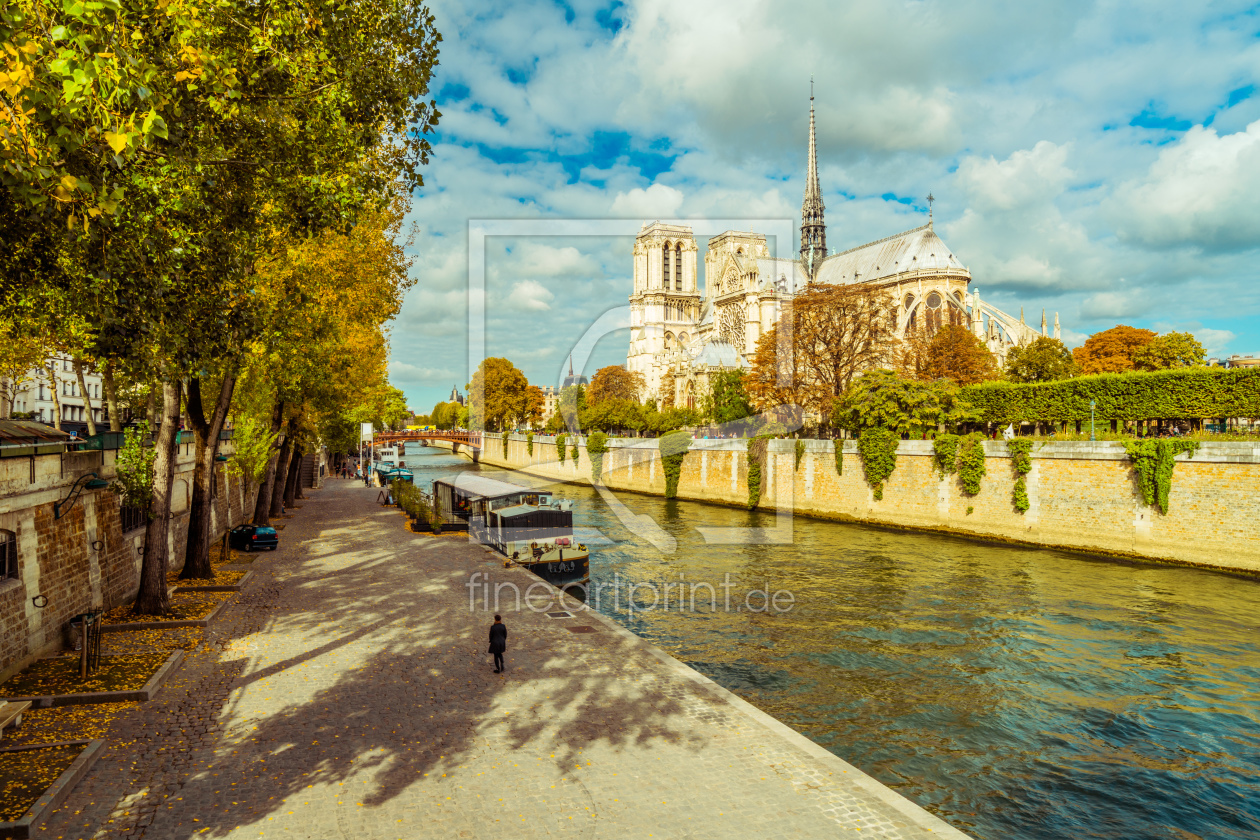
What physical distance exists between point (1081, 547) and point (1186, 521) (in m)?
4.15

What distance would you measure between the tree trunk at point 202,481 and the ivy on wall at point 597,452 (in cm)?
5030

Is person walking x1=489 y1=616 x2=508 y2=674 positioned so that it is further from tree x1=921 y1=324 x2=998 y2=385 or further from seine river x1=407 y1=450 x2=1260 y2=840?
tree x1=921 y1=324 x2=998 y2=385

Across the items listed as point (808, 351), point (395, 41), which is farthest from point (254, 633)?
point (808, 351)

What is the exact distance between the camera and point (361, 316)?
25.0m

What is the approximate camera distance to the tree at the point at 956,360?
60656mm

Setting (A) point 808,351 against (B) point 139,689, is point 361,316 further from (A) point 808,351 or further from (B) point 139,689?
(A) point 808,351

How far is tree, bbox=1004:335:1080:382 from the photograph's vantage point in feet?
201

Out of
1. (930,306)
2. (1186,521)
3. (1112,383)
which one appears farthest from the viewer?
(930,306)

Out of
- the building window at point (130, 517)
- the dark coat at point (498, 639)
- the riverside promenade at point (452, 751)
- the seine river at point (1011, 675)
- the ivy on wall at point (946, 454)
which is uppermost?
the ivy on wall at point (946, 454)

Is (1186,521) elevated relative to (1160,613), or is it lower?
elevated

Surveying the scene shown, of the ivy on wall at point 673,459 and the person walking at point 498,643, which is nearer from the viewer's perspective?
the person walking at point 498,643

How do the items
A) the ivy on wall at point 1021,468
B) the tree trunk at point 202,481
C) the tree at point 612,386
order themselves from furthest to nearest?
the tree at point 612,386 → the ivy on wall at point 1021,468 → the tree trunk at point 202,481

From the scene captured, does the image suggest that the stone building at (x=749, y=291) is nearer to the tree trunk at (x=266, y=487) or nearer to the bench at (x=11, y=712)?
the tree trunk at (x=266, y=487)

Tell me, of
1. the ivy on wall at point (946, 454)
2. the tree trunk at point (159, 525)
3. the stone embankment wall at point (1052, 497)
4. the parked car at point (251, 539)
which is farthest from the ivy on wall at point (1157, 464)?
the parked car at point (251, 539)
